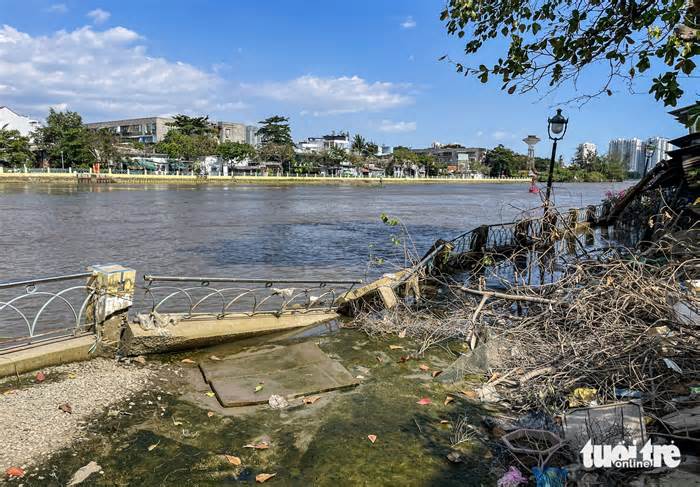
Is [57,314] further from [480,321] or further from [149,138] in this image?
[149,138]

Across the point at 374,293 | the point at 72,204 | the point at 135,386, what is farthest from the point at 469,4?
the point at 72,204

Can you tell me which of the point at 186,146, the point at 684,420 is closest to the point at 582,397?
the point at 684,420

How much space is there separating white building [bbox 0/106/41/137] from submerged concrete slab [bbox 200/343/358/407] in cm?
9259

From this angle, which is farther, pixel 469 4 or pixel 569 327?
pixel 469 4

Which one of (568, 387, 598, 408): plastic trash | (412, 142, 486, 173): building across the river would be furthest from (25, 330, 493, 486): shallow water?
(412, 142, 486, 173): building across the river

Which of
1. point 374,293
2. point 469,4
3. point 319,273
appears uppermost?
point 469,4

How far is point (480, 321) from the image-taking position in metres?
6.85

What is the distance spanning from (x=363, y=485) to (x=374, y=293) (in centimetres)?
511

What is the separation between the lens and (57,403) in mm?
4961

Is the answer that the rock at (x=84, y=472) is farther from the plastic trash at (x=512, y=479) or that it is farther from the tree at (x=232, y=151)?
the tree at (x=232, y=151)

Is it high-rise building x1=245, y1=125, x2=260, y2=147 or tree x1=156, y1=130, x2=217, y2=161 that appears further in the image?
high-rise building x1=245, y1=125, x2=260, y2=147

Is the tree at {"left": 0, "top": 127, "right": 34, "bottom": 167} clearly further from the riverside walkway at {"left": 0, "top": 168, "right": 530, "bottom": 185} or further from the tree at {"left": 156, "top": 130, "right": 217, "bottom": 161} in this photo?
the tree at {"left": 156, "top": 130, "right": 217, "bottom": 161}

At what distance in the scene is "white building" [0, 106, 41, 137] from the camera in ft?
269

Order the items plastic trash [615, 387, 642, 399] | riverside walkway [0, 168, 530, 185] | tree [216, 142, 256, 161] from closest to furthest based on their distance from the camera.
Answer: plastic trash [615, 387, 642, 399]
riverside walkway [0, 168, 530, 185]
tree [216, 142, 256, 161]
